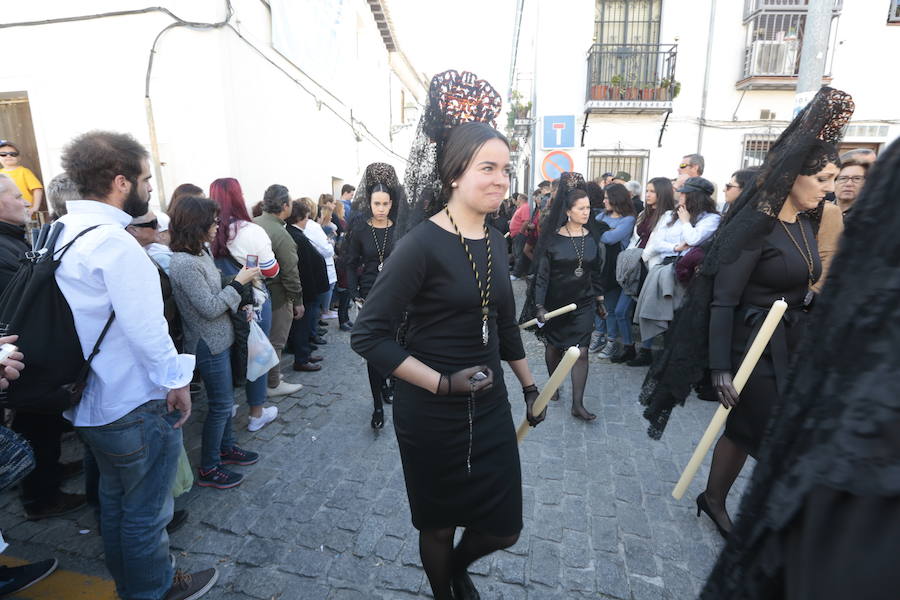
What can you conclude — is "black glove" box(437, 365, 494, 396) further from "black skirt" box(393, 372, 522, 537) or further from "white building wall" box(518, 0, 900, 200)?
"white building wall" box(518, 0, 900, 200)

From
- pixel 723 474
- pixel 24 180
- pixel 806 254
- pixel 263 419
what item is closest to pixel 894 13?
pixel 806 254

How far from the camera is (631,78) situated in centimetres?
1372

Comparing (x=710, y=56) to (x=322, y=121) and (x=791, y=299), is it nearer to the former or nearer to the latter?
(x=322, y=121)

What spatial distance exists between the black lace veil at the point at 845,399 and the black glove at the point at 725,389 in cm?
192

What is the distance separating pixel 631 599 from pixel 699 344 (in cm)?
136

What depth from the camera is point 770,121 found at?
13.2 m

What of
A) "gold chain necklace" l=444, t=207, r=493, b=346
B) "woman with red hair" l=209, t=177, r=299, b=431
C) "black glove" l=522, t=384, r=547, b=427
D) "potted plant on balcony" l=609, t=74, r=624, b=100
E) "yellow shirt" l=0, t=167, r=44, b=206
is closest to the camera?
"gold chain necklace" l=444, t=207, r=493, b=346

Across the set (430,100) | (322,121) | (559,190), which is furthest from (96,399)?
(322,121)

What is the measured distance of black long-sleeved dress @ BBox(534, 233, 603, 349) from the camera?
4.53 metres

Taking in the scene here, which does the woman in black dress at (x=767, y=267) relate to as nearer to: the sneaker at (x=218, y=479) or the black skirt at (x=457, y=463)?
the black skirt at (x=457, y=463)

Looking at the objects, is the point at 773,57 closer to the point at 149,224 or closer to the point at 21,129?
the point at 149,224

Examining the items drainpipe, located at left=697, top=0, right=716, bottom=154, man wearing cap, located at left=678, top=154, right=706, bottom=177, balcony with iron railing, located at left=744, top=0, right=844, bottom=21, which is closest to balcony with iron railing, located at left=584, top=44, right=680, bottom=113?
drainpipe, located at left=697, top=0, right=716, bottom=154

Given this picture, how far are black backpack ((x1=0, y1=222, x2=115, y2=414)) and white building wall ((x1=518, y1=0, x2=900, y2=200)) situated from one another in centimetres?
1372

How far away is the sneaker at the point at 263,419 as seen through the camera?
14.3 ft
